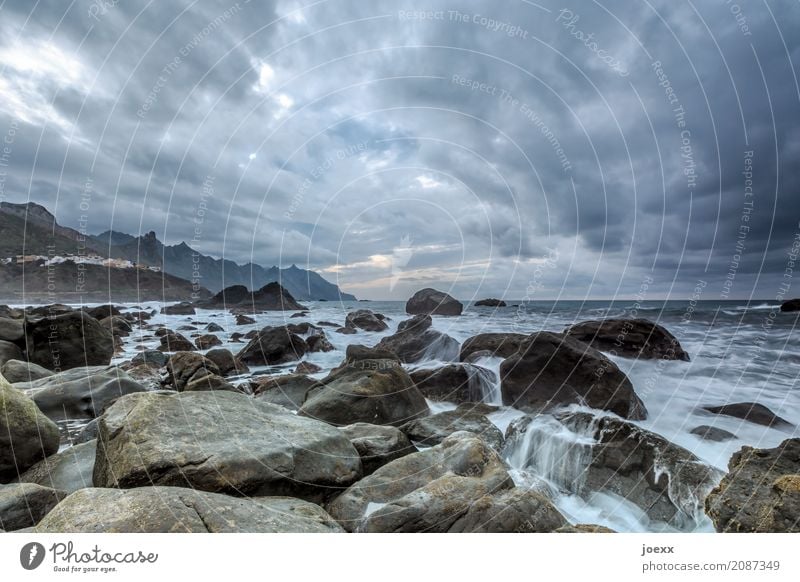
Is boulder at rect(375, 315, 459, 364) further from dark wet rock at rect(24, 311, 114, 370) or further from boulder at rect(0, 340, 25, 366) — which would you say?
boulder at rect(0, 340, 25, 366)

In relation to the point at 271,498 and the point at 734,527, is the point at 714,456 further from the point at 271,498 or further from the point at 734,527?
the point at 271,498

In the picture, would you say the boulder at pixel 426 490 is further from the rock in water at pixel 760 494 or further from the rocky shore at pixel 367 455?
the rock in water at pixel 760 494

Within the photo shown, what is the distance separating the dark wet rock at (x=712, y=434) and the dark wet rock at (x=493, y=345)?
6009mm

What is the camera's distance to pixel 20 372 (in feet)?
37.0

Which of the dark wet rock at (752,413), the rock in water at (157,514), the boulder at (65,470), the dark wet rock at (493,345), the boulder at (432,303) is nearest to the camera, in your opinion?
the rock in water at (157,514)

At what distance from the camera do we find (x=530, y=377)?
1098 centimetres

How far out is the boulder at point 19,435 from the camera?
19.5ft

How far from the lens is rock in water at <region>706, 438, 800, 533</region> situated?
3.74 meters

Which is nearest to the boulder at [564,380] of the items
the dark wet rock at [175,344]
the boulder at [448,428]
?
the boulder at [448,428]

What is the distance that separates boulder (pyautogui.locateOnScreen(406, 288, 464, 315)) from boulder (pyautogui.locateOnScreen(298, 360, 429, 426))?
95.3 ft

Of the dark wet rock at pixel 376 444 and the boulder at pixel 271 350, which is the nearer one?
the dark wet rock at pixel 376 444

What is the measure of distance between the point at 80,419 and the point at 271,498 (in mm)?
8207
